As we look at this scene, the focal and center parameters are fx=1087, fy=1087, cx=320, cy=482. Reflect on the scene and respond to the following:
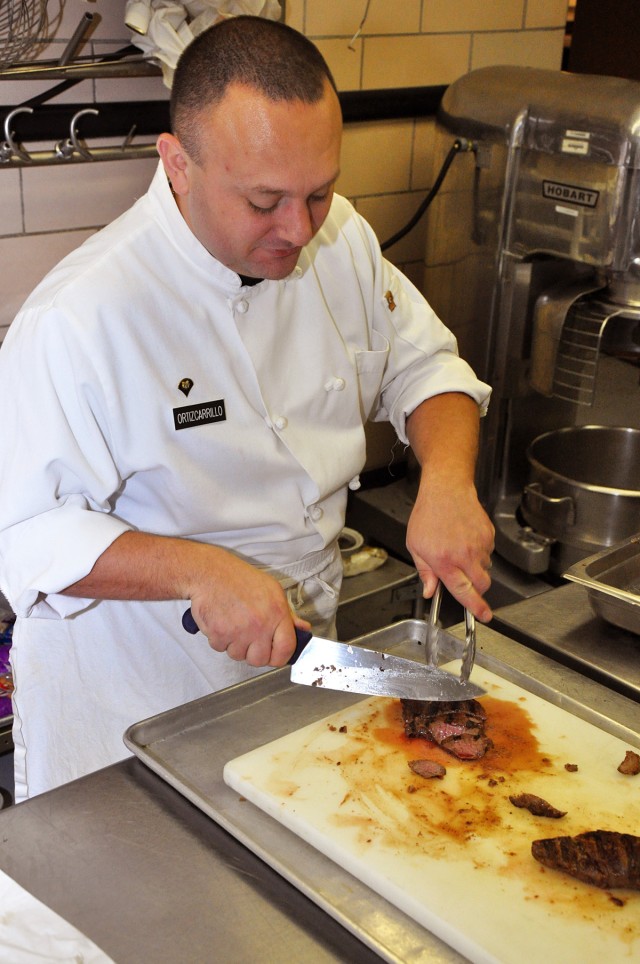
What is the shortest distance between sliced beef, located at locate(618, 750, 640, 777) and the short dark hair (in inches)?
33.8

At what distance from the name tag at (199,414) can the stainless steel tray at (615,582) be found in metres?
0.52

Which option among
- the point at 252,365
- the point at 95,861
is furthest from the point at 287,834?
the point at 252,365

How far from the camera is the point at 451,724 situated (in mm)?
1273

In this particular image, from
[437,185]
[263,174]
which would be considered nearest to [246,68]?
[263,174]

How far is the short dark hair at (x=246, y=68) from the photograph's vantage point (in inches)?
51.6

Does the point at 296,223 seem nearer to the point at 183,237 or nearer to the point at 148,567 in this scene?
the point at 183,237

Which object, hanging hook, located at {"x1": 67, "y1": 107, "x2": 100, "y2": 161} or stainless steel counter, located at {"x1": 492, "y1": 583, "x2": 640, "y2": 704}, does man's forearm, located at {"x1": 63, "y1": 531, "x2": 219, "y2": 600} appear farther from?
hanging hook, located at {"x1": 67, "y1": 107, "x2": 100, "y2": 161}

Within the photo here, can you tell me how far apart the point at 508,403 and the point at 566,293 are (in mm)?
305

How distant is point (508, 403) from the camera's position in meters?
2.41

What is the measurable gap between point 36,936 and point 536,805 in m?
0.51

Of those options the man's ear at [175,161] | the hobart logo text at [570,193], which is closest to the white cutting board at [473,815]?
the man's ear at [175,161]

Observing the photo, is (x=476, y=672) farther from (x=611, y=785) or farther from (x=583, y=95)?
(x=583, y=95)

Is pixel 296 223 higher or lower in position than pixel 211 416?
higher

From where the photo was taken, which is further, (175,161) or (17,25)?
(17,25)
